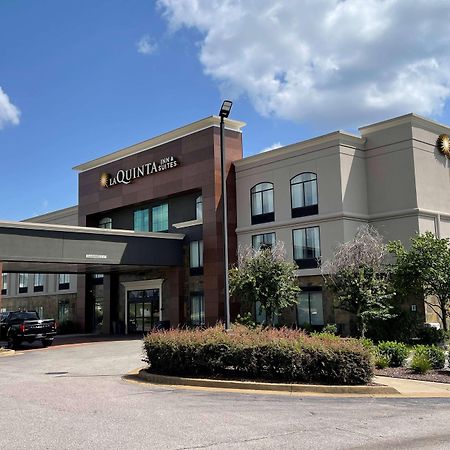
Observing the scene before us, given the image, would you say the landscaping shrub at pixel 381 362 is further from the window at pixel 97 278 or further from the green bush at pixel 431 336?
the window at pixel 97 278

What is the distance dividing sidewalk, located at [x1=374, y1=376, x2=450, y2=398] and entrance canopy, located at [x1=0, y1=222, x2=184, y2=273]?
2018 centimetres

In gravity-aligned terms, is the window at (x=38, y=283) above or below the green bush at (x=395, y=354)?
above

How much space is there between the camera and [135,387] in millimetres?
13891

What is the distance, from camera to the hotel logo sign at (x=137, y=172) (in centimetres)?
3775

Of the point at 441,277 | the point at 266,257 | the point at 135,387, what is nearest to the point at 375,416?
the point at 135,387

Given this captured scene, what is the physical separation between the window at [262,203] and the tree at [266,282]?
19.3 ft

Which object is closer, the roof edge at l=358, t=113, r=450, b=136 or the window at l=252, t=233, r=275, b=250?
the roof edge at l=358, t=113, r=450, b=136

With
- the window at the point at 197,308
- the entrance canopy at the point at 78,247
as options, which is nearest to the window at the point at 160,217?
the entrance canopy at the point at 78,247

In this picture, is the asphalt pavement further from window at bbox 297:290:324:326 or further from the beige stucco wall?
the beige stucco wall

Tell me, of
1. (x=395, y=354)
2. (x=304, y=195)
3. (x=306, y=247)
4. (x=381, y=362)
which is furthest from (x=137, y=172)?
(x=381, y=362)

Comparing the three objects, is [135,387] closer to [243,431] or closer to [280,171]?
[243,431]

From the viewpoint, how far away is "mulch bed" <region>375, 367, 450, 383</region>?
14451 mm

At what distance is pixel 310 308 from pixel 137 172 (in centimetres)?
1642

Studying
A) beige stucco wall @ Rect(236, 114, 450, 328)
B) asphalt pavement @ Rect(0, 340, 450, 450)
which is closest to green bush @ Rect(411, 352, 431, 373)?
asphalt pavement @ Rect(0, 340, 450, 450)
